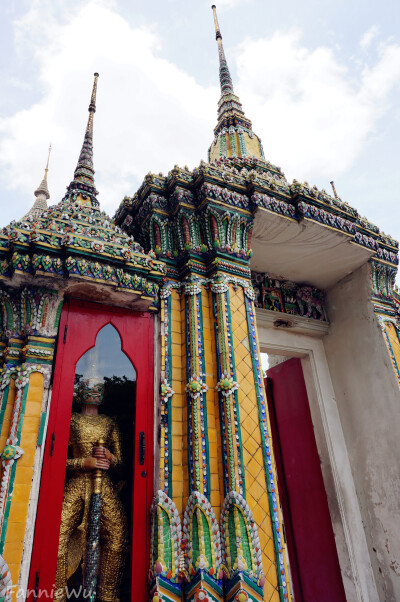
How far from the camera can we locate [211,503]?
3297 millimetres

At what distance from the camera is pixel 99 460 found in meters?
3.28

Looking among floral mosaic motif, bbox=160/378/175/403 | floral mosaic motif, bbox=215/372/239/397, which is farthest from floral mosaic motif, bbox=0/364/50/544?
floral mosaic motif, bbox=215/372/239/397

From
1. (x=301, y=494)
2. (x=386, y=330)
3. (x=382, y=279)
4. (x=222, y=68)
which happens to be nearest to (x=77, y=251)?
(x=386, y=330)

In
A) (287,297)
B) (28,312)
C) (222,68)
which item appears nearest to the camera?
(28,312)

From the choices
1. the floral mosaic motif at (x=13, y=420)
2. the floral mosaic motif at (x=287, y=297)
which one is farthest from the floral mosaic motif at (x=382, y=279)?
the floral mosaic motif at (x=13, y=420)

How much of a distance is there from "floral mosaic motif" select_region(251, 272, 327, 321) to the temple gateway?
33 millimetres

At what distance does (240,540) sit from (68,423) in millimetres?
1604

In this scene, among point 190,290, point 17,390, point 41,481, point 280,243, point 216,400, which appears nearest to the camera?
point 41,481

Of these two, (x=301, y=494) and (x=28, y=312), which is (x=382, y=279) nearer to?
(x=301, y=494)

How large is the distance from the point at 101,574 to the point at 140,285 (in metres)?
2.33

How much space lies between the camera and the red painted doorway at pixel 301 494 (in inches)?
203

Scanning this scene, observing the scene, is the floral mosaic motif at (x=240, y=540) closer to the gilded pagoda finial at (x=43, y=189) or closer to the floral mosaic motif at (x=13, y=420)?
the floral mosaic motif at (x=13, y=420)

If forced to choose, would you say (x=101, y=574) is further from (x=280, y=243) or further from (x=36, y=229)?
(x=280, y=243)

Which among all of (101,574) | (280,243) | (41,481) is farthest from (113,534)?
(280,243)
